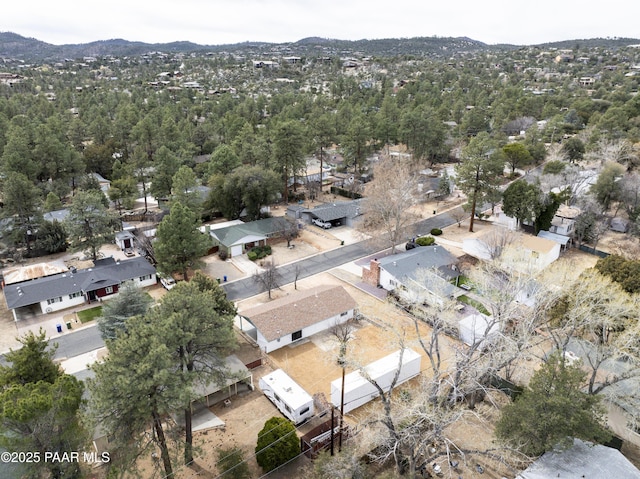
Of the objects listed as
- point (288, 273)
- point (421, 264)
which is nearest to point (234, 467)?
point (288, 273)

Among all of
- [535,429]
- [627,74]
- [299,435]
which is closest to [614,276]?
[535,429]

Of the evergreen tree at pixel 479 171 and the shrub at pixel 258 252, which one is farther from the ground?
the evergreen tree at pixel 479 171

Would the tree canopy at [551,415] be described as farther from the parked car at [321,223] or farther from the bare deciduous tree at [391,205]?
the parked car at [321,223]

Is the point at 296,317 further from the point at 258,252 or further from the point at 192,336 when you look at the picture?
the point at 258,252

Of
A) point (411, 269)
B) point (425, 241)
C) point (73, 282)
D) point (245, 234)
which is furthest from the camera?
point (425, 241)

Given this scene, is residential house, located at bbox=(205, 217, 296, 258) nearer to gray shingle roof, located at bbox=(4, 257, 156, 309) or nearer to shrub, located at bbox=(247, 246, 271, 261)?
shrub, located at bbox=(247, 246, 271, 261)

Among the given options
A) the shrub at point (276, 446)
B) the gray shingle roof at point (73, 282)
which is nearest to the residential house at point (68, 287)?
the gray shingle roof at point (73, 282)

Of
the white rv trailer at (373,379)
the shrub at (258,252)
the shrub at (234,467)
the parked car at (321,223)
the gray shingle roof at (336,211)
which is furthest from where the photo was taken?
the parked car at (321,223)
